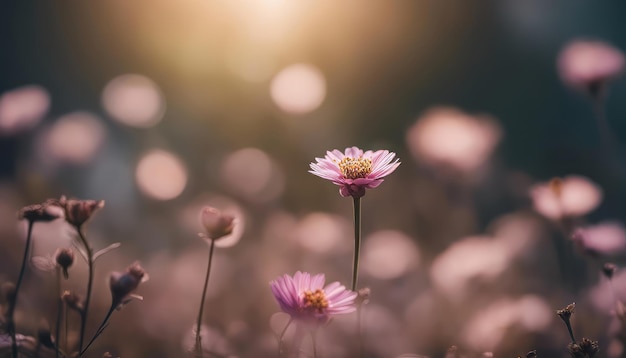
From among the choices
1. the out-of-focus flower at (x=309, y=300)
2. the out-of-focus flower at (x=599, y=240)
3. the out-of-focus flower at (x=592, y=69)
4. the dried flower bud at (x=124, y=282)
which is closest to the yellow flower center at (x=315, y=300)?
the out-of-focus flower at (x=309, y=300)

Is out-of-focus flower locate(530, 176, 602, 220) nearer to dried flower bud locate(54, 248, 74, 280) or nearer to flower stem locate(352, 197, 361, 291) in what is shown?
flower stem locate(352, 197, 361, 291)

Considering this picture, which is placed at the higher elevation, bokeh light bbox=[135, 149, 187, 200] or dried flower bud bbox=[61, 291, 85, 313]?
bokeh light bbox=[135, 149, 187, 200]

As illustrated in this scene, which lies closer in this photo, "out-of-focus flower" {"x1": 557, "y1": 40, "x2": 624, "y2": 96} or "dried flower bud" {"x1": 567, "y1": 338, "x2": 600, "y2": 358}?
"dried flower bud" {"x1": 567, "y1": 338, "x2": 600, "y2": 358}

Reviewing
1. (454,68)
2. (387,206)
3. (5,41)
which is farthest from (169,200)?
(454,68)

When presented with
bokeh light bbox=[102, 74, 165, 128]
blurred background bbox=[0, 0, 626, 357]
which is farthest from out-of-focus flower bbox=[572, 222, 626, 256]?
bokeh light bbox=[102, 74, 165, 128]

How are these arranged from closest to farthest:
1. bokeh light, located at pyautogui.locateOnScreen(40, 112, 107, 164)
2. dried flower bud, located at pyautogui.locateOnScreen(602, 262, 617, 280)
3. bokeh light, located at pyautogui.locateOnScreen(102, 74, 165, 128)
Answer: dried flower bud, located at pyautogui.locateOnScreen(602, 262, 617, 280)
bokeh light, located at pyautogui.locateOnScreen(40, 112, 107, 164)
bokeh light, located at pyautogui.locateOnScreen(102, 74, 165, 128)

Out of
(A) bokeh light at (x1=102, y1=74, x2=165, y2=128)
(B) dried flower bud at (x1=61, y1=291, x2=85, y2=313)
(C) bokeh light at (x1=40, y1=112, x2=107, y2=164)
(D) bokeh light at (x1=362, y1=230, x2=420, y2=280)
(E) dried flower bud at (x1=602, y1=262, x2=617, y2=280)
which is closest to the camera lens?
(B) dried flower bud at (x1=61, y1=291, x2=85, y2=313)

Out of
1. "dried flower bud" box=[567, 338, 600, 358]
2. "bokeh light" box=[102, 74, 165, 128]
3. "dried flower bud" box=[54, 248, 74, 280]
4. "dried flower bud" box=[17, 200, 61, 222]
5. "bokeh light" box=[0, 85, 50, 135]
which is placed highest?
"bokeh light" box=[102, 74, 165, 128]

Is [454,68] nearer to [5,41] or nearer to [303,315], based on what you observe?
[5,41]
